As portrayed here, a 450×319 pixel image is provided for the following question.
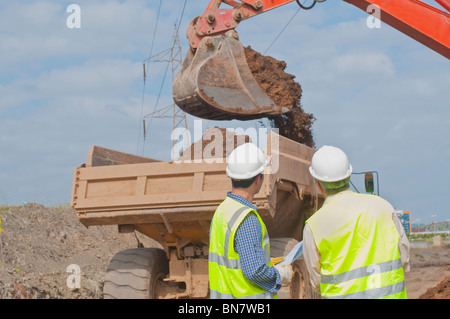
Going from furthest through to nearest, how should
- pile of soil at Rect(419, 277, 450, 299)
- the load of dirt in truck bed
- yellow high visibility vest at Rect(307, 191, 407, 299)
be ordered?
1. the load of dirt in truck bed
2. pile of soil at Rect(419, 277, 450, 299)
3. yellow high visibility vest at Rect(307, 191, 407, 299)

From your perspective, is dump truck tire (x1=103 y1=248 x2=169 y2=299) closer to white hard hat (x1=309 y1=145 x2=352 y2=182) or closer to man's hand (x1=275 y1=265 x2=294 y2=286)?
man's hand (x1=275 y1=265 x2=294 y2=286)

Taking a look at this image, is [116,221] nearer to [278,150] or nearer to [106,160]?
[106,160]

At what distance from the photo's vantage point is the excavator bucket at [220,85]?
7996mm

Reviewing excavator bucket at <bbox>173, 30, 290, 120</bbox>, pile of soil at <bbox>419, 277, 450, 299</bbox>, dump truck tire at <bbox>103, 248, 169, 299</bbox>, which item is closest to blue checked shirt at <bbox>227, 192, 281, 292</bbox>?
dump truck tire at <bbox>103, 248, 169, 299</bbox>

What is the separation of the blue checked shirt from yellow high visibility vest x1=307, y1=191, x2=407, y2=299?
0.29 m

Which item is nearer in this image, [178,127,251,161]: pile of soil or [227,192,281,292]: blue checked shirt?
[227,192,281,292]: blue checked shirt

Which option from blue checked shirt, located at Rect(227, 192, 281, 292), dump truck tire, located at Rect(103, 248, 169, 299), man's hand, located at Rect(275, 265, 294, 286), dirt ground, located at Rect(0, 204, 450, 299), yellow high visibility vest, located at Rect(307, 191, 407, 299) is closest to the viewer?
yellow high visibility vest, located at Rect(307, 191, 407, 299)

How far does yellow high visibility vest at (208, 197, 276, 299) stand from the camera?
3.42 metres

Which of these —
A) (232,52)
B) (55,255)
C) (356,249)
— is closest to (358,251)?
(356,249)

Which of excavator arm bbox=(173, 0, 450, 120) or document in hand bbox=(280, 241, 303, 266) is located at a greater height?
excavator arm bbox=(173, 0, 450, 120)

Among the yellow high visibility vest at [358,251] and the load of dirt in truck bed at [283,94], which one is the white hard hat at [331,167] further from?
the load of dirt in truck bed at [283,94]

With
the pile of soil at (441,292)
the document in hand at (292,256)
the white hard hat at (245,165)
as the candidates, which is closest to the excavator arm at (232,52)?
the pile of soil at (441,292)

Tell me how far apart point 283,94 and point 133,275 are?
10.7 feet
